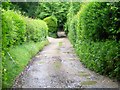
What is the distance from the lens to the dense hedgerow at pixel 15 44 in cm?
756

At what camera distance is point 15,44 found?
1315cm

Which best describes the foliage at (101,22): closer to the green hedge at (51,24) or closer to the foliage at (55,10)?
the green hedge at (51,24)

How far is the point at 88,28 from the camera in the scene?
448 inches

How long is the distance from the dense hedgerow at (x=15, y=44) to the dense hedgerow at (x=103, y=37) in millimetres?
3222

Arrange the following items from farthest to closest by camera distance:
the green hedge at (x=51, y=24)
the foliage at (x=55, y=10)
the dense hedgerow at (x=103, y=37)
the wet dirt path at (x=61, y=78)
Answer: the foliage at (x=55, y=10) → the green hedge at (x=51, y=24) → the dense hedgerow at (x=103, y=37) → the wet dirt path at (x=61, y=78)

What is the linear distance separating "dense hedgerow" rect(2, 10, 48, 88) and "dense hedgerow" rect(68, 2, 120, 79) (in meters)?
3.22

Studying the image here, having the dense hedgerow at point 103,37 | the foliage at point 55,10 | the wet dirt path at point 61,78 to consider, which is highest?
the dense hedgerow at point 103,37

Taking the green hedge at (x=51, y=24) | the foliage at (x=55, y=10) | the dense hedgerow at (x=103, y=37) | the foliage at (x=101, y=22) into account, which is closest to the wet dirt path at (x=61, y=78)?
the dense hedgerow at (x=103, y=37)

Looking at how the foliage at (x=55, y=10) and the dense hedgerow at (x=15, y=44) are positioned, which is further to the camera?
the foliage at (x=55, y=10)

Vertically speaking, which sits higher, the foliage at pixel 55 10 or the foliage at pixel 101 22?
the foliage at pixel 101 22

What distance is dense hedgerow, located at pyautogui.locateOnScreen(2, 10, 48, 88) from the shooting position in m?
7.56

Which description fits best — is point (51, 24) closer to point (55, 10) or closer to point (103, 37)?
point (55, 10)

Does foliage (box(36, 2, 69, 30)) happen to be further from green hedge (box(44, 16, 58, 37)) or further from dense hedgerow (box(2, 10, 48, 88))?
dense hedgerow (box(2, 10, 48, 88))

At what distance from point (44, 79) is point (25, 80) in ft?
2.35
